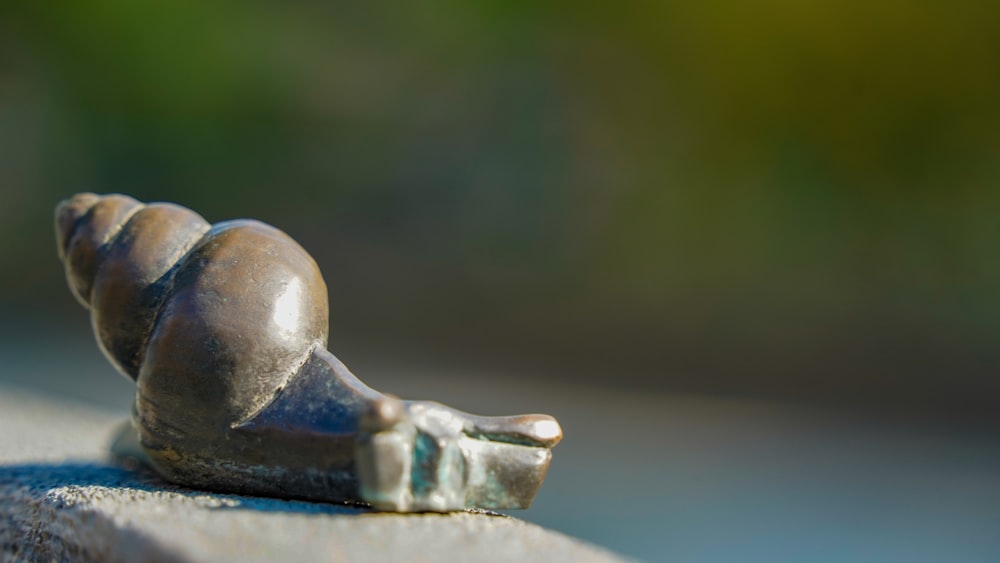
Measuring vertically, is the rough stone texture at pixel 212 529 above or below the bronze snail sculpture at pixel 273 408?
below

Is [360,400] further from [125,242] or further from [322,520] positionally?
[125,242]

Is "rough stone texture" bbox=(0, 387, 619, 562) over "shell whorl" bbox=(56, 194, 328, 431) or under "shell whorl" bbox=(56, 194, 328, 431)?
under

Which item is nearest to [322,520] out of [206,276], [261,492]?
[261,492]

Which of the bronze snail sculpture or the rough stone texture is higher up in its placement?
the bronze snail sculpture
